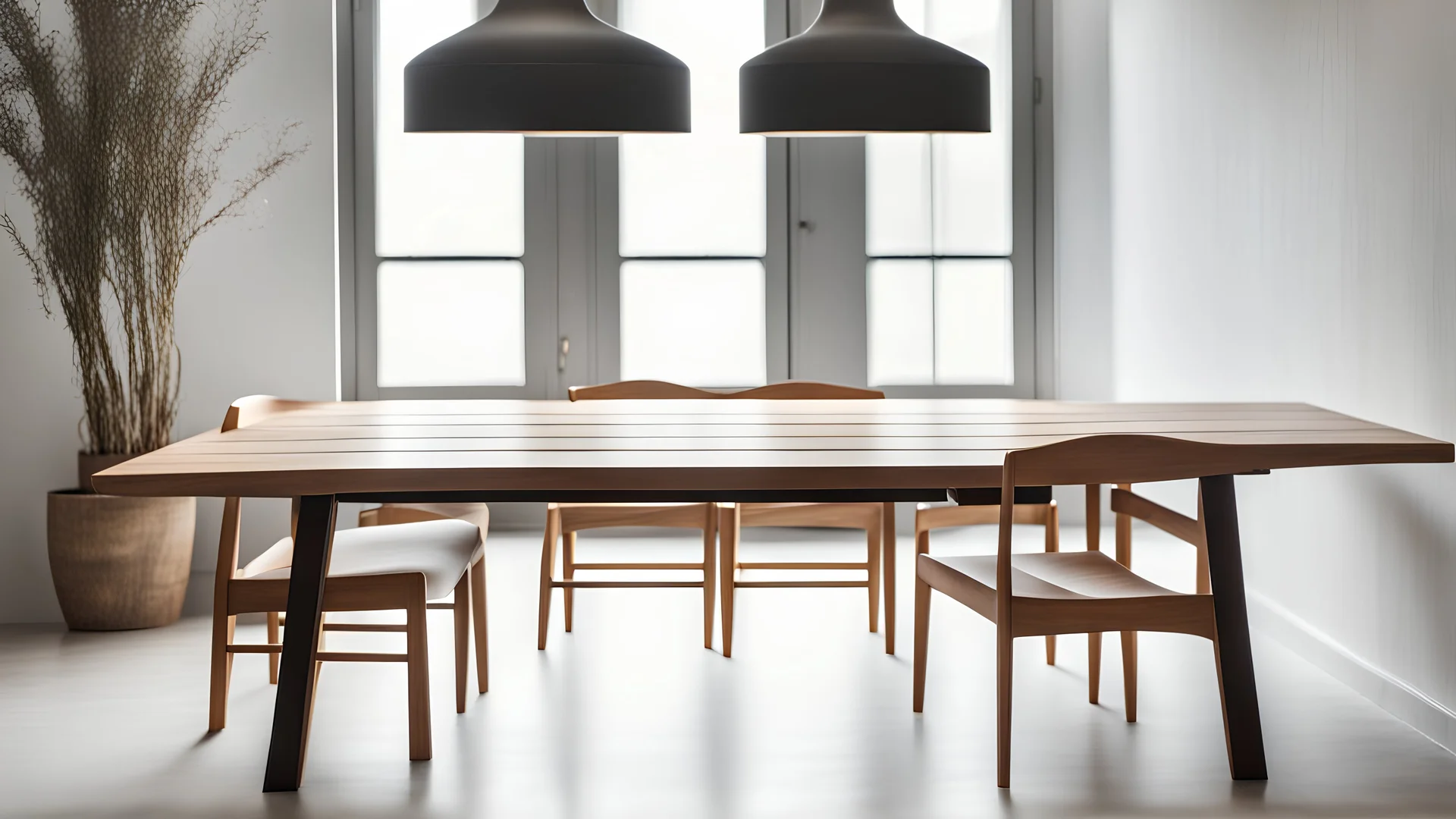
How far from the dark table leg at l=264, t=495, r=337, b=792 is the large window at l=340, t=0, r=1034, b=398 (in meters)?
2.82

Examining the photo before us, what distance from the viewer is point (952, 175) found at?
5.39m

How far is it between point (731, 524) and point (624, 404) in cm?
48

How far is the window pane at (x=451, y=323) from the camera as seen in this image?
5316mm

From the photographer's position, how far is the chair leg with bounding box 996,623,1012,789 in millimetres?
2457

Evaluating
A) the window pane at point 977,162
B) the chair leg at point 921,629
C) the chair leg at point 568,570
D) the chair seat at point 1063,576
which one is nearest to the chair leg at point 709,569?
the chair leg at point 568,570

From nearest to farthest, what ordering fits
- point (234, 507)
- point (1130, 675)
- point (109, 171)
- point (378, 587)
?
point (378, 587) < point (234, 507) < point (1130, 675) < point (109, 171)

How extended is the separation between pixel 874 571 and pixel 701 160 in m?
2.40

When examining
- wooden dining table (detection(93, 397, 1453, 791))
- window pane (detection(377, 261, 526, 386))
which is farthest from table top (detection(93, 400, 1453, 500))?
window pane (detection(377, 261, 526, 386))

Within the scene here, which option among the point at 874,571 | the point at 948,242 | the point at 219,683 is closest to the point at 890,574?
the point at 874,571

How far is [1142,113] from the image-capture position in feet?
15.9

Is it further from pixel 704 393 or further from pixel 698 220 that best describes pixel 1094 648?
pixel 698 220

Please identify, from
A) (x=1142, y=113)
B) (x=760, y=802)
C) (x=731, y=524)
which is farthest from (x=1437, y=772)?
(x=1142, y=113)

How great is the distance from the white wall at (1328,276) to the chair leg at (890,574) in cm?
121

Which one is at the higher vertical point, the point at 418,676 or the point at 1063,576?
the point at 1063,576
